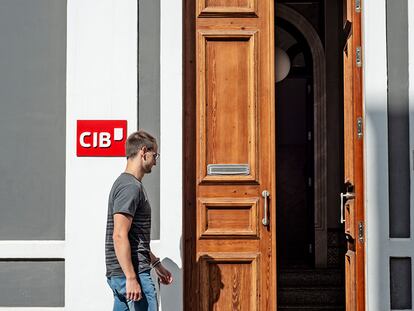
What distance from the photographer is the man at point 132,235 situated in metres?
4.55

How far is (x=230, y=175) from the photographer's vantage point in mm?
5785

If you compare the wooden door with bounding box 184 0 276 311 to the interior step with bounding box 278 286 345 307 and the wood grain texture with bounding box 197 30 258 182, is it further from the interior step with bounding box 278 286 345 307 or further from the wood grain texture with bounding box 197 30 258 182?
the interior step with bounding box 278 286 345 307

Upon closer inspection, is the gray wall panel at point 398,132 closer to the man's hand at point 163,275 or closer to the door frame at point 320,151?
the man's hand at point 163,275

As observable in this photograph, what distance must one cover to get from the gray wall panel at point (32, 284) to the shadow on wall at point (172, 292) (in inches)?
26.3

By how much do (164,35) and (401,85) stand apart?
165 centimetres

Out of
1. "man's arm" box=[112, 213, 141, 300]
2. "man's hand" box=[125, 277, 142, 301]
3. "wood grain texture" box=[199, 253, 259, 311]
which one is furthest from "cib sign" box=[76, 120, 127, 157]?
"man's hand" box=[125, 277, 142, 301]

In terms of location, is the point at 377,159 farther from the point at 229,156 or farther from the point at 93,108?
the point at 93,108

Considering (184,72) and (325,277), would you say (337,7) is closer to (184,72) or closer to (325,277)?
(325,277)

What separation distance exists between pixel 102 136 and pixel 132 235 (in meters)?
1.11

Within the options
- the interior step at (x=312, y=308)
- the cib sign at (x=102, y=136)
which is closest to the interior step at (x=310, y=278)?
the interior step at (x=312, y=308)

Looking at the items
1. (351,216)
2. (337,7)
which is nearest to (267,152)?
(351,216)

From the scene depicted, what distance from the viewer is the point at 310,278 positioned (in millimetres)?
8859

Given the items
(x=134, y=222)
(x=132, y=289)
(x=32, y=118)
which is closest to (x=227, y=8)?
(x=32, y=118)

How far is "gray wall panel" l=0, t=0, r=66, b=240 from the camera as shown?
5.65 m
